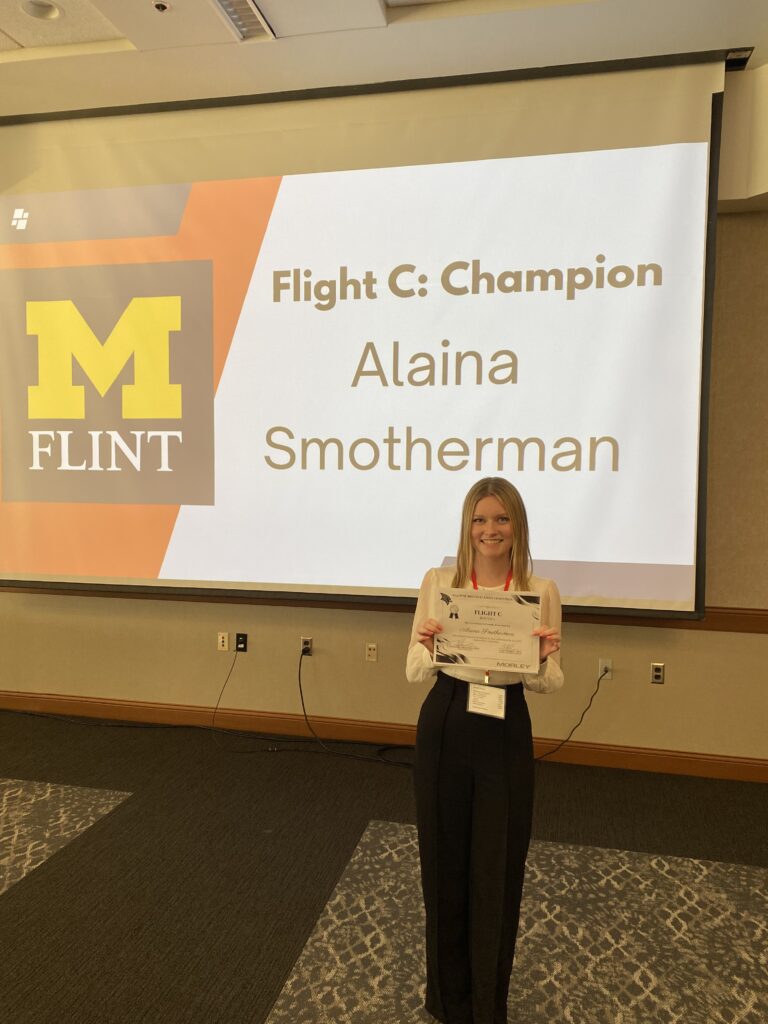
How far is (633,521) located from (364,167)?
2163 millimetres

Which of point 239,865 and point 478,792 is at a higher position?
point 478,792

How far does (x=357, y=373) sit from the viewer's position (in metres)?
3.52

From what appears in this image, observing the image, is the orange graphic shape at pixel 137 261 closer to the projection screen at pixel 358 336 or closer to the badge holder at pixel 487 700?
the projection screen at pixel 358 336

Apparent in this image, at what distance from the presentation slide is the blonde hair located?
149cm

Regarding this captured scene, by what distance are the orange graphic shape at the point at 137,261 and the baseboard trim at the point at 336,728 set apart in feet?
2.70

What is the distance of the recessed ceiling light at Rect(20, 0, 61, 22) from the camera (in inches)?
112

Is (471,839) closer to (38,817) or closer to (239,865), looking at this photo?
(239,865)

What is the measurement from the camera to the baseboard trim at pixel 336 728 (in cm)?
347

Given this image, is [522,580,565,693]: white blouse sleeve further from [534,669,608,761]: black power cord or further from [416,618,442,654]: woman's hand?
[534,669,608,761]: black power cord

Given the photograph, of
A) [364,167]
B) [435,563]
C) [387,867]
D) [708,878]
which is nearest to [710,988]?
[708,878]

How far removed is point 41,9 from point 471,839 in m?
3.55

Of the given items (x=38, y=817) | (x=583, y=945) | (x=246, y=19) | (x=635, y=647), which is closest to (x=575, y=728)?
(x=635, y=647)

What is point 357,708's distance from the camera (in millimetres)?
3814

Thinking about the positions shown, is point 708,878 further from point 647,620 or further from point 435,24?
point 435,24
